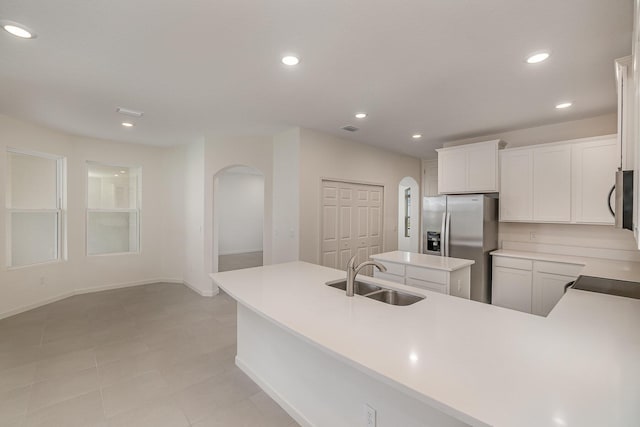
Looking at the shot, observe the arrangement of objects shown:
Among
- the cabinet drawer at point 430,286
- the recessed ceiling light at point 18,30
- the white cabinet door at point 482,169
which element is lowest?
the cabinet drawer at point 430,286

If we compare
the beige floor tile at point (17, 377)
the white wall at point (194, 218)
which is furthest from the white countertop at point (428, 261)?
the beige floor tile at point (17, 377)

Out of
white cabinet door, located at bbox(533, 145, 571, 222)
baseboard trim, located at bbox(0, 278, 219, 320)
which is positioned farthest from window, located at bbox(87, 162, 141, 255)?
white cabinet door, located at bbox(533, 145, 571, 222)

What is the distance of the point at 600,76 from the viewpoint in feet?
8.29

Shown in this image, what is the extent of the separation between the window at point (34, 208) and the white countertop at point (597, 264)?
21.8 feet

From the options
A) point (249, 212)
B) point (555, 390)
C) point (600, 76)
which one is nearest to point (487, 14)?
point (600, 76)

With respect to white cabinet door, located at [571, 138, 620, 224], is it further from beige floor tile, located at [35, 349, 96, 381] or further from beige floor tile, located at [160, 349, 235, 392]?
beige floor tile, located at [35, 349, 96, 381]

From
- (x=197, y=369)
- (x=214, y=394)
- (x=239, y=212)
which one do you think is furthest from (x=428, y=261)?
(x=239, y=212)

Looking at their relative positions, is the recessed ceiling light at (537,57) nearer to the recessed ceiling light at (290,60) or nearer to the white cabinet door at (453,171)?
the recessed ceiling light at (290,60)

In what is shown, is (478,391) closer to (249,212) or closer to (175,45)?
(175,45)

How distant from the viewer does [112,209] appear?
520 centimetres

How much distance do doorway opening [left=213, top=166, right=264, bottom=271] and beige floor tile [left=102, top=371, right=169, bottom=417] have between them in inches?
230

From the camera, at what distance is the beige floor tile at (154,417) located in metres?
1.95

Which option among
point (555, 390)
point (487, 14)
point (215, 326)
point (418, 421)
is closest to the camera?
point (555, 390)

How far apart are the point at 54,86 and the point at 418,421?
4007 millimetres
